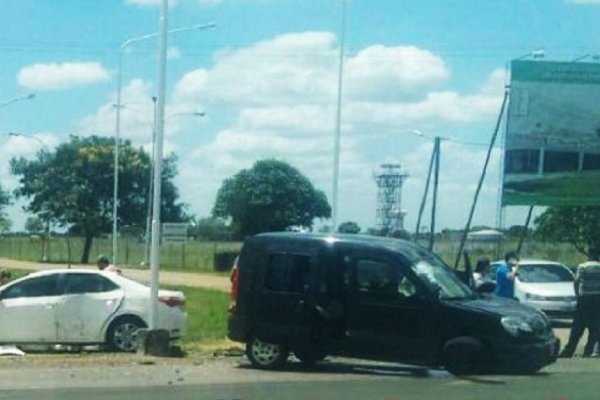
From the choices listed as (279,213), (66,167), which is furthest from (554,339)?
(66,167)

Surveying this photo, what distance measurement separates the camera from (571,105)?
38312 mm

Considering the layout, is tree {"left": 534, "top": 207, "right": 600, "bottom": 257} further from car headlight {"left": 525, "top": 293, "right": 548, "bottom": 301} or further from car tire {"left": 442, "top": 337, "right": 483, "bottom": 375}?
car tire {"left": 442, "top": 337, "right": 483, "bottom": 375}

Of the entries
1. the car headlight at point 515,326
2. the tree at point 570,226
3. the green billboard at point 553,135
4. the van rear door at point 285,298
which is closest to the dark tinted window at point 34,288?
the van rear door at point 285,298

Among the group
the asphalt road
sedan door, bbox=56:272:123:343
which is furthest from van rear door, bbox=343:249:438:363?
sedan door, bbox=56:272:123:343

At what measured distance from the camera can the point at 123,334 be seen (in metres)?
21.0

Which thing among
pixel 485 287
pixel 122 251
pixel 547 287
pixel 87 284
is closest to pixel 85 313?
pixel 87 284

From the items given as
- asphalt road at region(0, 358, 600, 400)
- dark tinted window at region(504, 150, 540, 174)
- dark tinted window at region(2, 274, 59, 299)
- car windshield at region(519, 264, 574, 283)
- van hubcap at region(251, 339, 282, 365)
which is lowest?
asphalt road at region(0, 358, 600, 400)

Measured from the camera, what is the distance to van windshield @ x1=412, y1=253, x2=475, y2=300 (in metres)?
17.1

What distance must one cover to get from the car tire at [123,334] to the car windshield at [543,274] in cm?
1222

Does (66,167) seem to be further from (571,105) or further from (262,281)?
(262,281)

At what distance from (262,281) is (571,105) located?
22.4 meters

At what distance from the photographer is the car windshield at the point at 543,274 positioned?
30.6 metres

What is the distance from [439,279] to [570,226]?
37992 millimetres

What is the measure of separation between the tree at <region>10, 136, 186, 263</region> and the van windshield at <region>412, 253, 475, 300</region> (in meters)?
56.2
